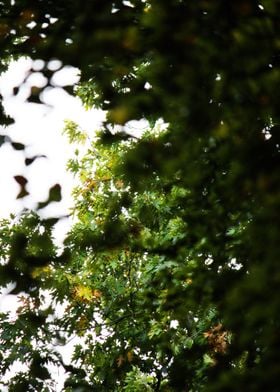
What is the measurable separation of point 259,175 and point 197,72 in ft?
1.37

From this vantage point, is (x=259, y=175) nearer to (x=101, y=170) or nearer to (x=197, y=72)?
(x=197, y=72)

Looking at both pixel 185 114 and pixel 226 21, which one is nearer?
pixel 185 114

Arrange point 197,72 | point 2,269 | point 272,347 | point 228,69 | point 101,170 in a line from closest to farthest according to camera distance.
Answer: point 272,347 → point 197,72 → point 228,69 → point 2,269 → point 101,170

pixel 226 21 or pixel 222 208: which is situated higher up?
pixel 226 21

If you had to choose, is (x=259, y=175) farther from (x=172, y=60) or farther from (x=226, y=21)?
(x=226, y=21)

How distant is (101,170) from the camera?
6488 mm

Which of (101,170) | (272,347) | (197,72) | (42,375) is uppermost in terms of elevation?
(101,170)

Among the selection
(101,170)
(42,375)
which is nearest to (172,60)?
(42,375)

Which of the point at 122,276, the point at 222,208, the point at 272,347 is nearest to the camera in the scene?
the point at 272,347

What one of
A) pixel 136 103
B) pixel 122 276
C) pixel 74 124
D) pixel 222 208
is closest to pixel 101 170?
pixel 74 124

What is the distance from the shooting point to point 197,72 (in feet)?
4.72

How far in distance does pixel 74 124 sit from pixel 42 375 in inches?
203

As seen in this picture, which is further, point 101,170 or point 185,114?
point 101,170

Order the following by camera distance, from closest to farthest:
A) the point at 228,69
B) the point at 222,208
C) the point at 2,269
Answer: the point at 228,69
the point at 2,269
the point at 222,208
